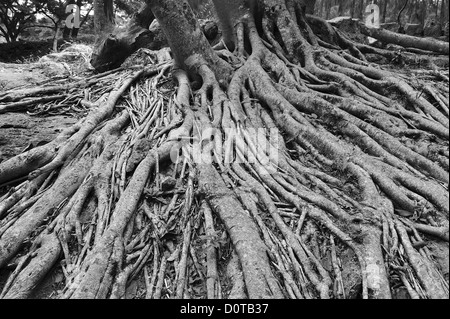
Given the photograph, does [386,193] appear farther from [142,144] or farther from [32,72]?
[32,72]

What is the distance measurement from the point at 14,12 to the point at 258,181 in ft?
48.5

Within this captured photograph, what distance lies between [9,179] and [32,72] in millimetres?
4473

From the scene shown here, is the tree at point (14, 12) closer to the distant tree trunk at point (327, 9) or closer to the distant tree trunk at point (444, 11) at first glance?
the distant tree trunk at point (327, 9)

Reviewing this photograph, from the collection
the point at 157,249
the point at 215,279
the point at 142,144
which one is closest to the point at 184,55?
the point at 142,144

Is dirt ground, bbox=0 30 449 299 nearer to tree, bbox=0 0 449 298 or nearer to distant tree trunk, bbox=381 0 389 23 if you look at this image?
tree, bbox=0 0 449 298

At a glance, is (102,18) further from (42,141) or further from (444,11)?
(444,11)

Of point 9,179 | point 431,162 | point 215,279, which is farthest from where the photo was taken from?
point 9,179

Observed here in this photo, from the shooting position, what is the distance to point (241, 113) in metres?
A: 3.51

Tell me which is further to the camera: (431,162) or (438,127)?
(438,127)

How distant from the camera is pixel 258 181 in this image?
2703 millimetres

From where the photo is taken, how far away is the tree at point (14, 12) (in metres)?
13.4

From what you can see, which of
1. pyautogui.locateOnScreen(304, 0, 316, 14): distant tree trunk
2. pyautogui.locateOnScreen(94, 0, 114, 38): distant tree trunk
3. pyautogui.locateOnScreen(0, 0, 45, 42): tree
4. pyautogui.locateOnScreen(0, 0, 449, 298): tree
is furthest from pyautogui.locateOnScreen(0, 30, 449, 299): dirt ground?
pyautogui.locateOnScreen(0, 0, 45, 42): tree

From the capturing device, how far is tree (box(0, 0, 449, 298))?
6.57ft

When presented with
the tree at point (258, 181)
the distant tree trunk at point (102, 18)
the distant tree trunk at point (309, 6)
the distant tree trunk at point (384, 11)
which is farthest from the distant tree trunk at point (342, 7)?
the distant tree trunk at point (102, 18)
